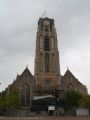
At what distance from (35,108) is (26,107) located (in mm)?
3158

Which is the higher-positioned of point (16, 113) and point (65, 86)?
point (65, 86)

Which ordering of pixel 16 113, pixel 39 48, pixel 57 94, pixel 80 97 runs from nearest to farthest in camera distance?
pixel 16 113 → pixel 80 97 → pixel 57 94 → pixel 39 48

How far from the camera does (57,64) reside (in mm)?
93250

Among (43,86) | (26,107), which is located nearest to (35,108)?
(26,107)

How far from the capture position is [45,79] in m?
92.6

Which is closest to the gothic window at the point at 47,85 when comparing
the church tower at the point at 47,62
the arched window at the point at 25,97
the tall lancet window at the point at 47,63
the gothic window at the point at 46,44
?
the church tower at the point at 47,62

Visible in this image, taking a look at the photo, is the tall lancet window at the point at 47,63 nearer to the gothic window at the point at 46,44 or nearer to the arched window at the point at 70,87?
the gothic window at the point at 46,44

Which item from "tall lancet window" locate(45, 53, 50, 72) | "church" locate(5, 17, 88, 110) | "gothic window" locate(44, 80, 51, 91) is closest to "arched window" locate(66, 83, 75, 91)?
"church" locate(5, 17, 88, 110)

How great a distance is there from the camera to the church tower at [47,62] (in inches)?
3622

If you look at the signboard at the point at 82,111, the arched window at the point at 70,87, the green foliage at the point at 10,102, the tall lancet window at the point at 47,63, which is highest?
the tall lancet window at the point at 47,63

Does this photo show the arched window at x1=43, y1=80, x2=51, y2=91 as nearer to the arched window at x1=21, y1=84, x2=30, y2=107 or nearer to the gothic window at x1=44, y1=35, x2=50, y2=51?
the arched window at x1=21, y1=84, x2=30, y2=107

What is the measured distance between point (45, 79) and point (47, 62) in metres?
6.08

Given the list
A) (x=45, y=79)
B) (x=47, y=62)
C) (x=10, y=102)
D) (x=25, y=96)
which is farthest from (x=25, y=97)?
(x=47, y=62)

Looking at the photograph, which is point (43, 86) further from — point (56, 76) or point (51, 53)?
point (51, 53)
